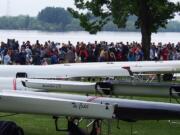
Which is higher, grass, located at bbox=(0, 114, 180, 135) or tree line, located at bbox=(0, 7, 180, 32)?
tree line, located at bbox=(0, 7, 180, 32)

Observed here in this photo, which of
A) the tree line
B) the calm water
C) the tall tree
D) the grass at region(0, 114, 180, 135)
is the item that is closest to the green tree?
the tree line

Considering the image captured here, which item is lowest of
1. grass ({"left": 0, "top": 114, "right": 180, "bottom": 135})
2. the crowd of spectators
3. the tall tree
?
grass ({"left": 0, "top": 114, "right": 180, "bottom": 135})

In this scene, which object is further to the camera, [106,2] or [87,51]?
[106,2]

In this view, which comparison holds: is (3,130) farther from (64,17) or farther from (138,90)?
(64,17)

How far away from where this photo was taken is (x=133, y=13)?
111ft

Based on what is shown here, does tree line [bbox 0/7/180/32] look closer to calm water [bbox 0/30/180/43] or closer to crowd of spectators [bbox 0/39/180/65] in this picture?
calm water [bbox 0/30/180/43]

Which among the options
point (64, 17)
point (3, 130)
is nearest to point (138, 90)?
point (3, 130)

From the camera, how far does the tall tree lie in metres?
32.1

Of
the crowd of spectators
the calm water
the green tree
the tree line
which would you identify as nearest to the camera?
the crowd of spectators

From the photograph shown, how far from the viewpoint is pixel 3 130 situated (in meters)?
7.65

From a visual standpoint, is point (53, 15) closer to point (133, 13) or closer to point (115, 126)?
point (133, 13)

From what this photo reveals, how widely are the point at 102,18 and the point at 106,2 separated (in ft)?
4.50

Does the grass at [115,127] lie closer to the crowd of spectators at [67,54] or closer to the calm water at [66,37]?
the crowd of spectators at [67,54]

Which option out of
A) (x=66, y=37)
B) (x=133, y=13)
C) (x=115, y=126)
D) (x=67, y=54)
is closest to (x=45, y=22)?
(x=66, y=37)
